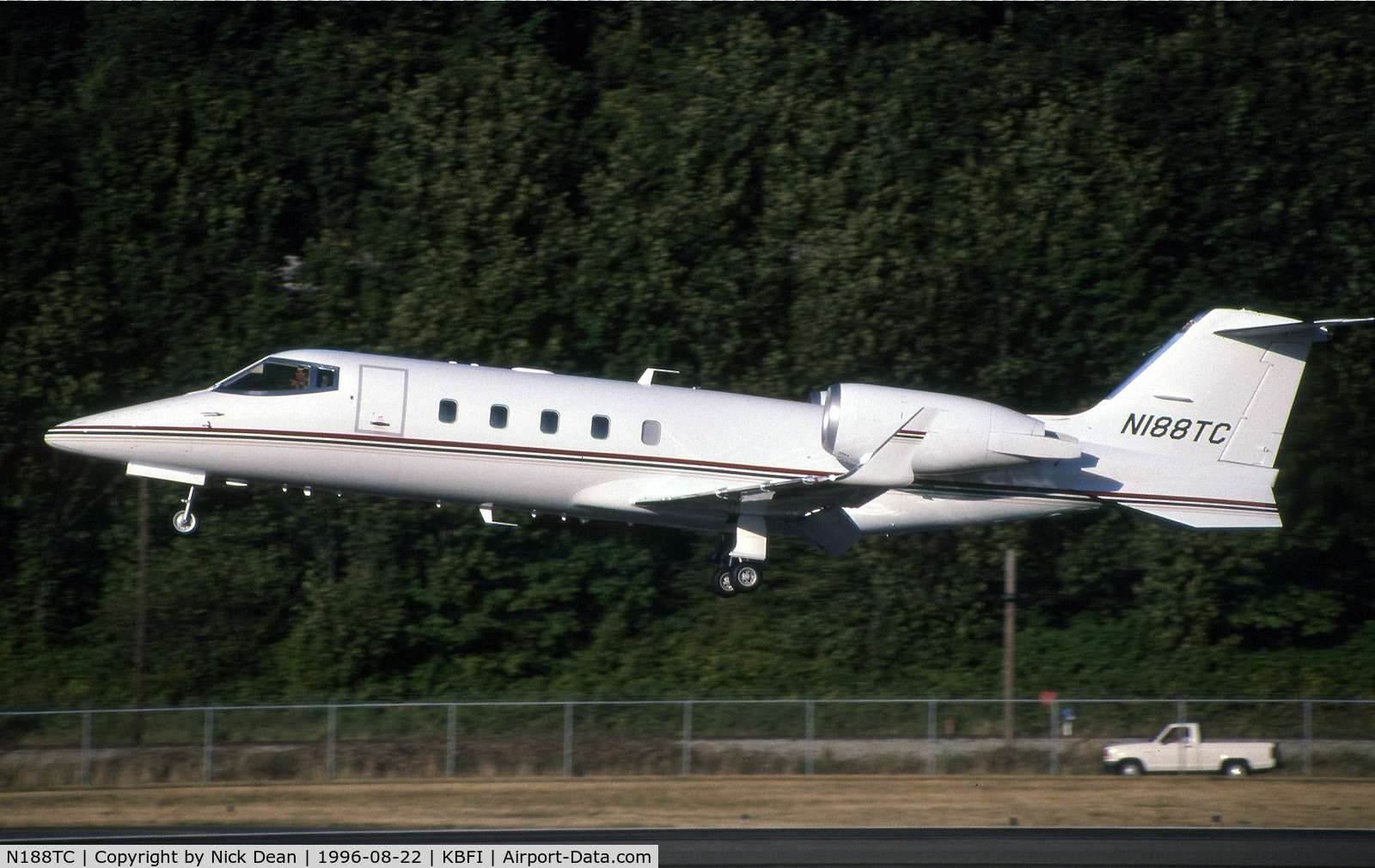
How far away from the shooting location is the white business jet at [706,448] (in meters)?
20.2

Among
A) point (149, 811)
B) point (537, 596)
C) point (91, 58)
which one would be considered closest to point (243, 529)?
point (537, 596)

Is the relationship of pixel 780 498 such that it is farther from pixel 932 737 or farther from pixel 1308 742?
pixel 1308 742

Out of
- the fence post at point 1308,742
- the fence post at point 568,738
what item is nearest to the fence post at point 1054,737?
the fence post at point 1308,742

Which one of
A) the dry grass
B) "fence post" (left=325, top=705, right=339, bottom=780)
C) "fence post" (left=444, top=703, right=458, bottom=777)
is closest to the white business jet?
the dry grass

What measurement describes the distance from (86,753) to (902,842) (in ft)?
45.3

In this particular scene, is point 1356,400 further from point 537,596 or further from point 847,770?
point 537,596

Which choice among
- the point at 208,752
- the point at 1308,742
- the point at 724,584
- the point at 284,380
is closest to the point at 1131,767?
the point at 1308,742

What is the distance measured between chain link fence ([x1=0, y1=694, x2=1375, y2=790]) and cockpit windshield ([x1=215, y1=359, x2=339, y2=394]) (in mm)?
6824

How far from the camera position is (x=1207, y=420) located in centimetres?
2316

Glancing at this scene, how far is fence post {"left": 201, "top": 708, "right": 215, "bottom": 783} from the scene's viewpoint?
80.7ft

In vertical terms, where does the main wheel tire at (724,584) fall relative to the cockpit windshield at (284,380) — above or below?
below

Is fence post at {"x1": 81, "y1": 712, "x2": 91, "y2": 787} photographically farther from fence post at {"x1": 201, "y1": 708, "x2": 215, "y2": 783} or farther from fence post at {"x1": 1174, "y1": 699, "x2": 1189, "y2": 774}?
fence post at {"x1": 1174, "y1": 699, "x2": 1189, "y2": 774}

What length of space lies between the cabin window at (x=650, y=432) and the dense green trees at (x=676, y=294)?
33.5 feet

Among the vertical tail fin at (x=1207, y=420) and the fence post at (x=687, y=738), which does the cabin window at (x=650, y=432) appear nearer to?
the fence post at (x=687, y=738)
